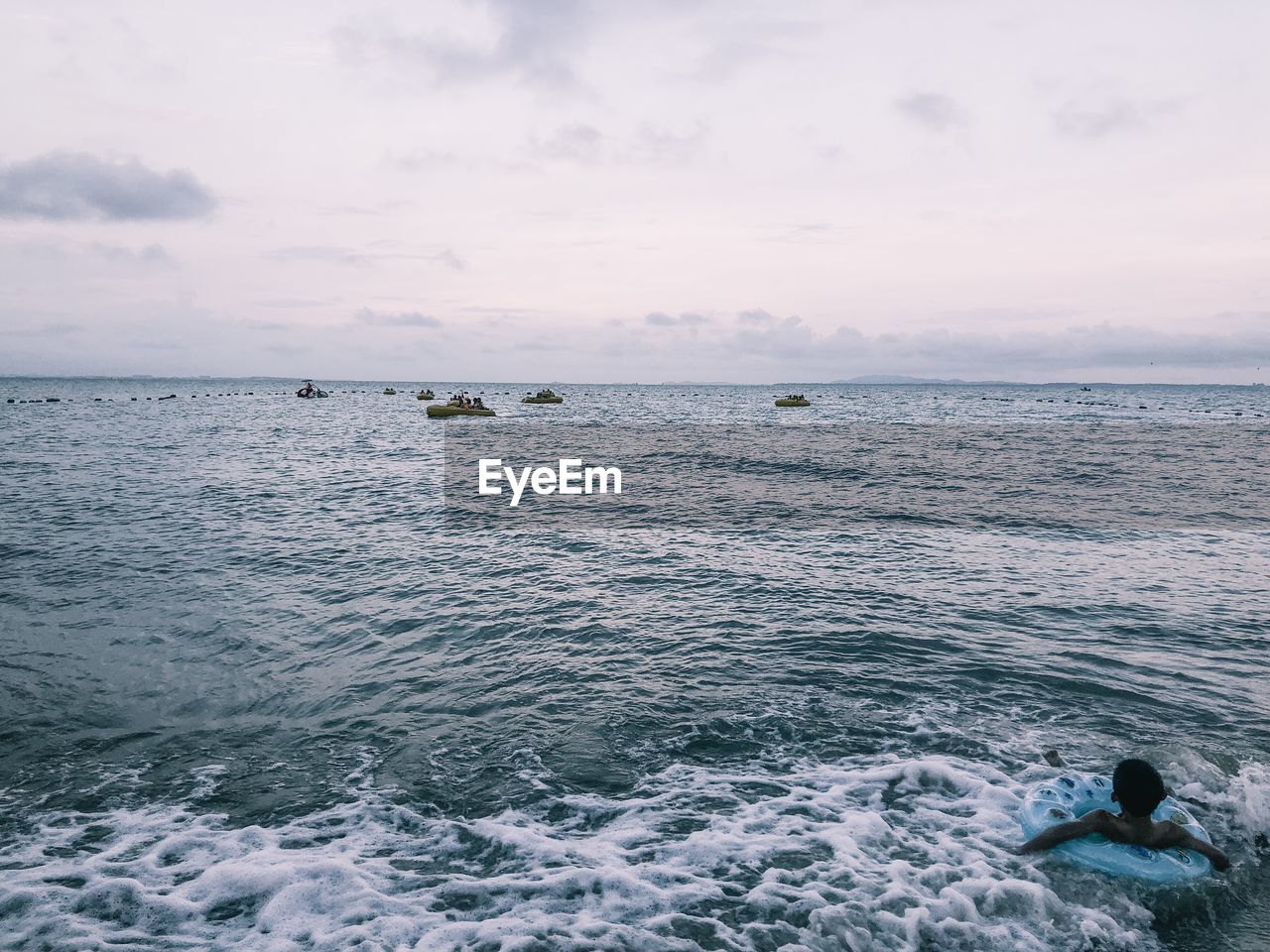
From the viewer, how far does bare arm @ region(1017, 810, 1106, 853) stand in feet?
23.2

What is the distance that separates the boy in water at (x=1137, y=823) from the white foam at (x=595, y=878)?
1.57ft

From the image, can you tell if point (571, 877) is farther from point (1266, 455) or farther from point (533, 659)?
point (1266, 455)

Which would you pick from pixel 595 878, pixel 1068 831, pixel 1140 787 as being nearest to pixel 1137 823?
pixel 1140 787

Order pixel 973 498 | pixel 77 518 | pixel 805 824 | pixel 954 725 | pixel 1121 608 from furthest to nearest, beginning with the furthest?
pixel 973 498, pixel 77 518, pixel 1121 608, pixel 954 725, pixel 805 824

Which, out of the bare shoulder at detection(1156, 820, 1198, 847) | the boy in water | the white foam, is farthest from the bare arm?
the bare shoulder at detection(1156, 820, 1198, 847)

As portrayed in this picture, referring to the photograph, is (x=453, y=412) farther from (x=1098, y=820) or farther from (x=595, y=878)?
(x=1098, y=820)

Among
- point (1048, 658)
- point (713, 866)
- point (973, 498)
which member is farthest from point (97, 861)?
point (973, 498)

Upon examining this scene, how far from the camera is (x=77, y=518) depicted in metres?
24.1

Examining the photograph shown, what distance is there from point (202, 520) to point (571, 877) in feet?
76.6

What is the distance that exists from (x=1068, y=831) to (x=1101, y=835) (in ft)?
1.18

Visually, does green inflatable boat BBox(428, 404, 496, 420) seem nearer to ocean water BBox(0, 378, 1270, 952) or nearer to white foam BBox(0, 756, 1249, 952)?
ocean water BBox(0, 378, 1270, 952)

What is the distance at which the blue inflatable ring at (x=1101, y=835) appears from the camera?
6723mm

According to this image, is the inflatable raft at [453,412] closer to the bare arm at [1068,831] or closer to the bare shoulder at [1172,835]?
the bare arm at [1068,831]

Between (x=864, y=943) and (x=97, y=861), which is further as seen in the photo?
(x=97, y=861)
